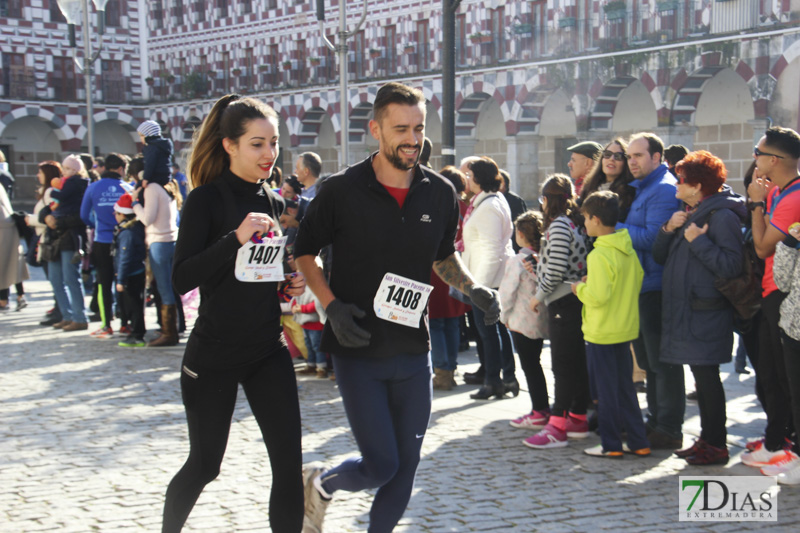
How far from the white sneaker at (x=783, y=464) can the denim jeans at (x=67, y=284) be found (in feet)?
27.8

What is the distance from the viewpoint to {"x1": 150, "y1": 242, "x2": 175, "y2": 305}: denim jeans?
32.1ft

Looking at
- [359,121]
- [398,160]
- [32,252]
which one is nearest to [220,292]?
[398,160]

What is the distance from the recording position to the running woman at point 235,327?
3.83 metres

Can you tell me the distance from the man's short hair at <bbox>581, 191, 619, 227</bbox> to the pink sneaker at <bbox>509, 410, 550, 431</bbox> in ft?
5.21

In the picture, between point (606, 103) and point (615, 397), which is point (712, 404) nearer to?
point (615, 397)

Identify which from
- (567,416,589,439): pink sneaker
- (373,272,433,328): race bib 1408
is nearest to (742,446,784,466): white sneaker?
(567,416,589,439): pink sneaker

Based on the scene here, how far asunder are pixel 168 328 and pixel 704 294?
20.6ft

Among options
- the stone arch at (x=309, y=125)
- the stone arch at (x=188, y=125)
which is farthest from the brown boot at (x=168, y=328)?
the stone arch at (x=188, y=125)

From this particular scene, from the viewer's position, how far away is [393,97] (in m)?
3.89

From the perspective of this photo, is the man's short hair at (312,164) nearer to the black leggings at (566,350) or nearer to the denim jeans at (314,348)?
the denim jeans at (314,348)

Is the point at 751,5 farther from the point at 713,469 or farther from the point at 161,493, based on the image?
the point at 161,493

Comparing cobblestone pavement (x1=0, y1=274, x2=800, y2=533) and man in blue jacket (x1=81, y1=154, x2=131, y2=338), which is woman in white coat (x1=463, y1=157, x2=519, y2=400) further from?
man in blue jacket (x1=81, y1=154, x2=131, y2=338)

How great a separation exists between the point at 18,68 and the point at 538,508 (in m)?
44.2

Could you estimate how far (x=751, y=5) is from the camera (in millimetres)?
24719
